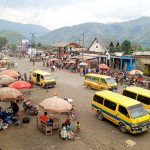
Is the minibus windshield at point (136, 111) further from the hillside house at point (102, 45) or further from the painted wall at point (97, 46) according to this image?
the painted wall at point (97, 46)

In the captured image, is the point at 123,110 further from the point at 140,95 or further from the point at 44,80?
the point at 44,80

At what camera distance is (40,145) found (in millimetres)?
14891

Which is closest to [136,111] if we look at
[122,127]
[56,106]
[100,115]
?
[122,127]

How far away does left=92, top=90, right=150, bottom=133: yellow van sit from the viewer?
16.1 metres

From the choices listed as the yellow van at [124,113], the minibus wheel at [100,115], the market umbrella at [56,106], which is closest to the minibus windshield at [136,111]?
the yellow van at [124,113]

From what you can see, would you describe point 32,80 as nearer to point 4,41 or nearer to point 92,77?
point 92,77

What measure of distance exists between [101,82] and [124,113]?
12.6m

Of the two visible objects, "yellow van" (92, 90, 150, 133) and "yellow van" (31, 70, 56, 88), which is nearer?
"yellow van" (92, 90, 150, 133)

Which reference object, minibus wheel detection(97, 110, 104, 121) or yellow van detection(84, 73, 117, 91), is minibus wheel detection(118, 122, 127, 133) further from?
yellow van detection(84, 73, 117, 91)

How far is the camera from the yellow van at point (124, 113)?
16062 millimetres

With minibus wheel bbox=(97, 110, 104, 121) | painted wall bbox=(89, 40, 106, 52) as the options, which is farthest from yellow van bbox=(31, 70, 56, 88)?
painted wall bbox=(89, 40, 106, 52)

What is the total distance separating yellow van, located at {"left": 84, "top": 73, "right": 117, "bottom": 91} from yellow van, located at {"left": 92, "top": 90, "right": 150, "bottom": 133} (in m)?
9.46

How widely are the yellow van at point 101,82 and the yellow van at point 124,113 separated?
9458mm

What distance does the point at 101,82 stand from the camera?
29.1 metres
